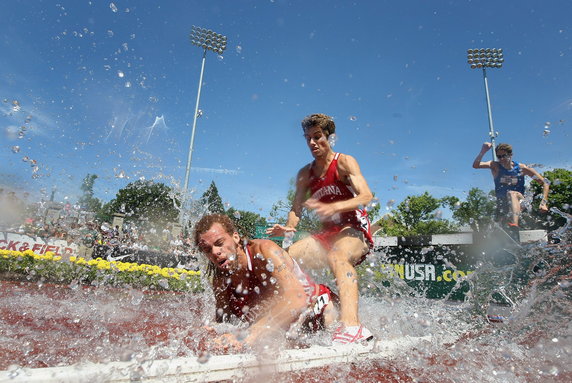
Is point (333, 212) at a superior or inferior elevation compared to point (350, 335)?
superior

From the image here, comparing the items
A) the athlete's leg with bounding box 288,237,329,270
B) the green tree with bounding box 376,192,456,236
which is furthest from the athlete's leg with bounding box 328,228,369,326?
the green tree with bounding box 376,192,456,236

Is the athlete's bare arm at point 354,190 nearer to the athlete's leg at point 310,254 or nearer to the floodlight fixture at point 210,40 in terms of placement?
the athlete's leg at point 310,254

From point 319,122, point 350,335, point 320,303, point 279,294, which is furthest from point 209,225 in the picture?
point 319,122

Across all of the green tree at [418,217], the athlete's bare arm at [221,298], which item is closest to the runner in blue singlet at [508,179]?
the athlete's bare arm at [221,298]

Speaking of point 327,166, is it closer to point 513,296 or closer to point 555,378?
point 555,378

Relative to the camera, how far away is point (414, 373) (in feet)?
6.17

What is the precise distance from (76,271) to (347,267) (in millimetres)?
6705

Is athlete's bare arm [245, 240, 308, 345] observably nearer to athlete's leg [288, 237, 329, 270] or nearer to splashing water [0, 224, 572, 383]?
splashing water [0, 224, 572, 383]

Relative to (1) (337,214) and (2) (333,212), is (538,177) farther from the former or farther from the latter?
(2) (333,212)

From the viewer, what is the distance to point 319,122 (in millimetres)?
3111

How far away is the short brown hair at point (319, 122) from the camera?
10.2ft

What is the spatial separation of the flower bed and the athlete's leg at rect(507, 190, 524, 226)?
21.7 feet

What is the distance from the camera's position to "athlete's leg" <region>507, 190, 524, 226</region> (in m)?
5.08

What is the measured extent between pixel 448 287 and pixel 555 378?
6.88m
